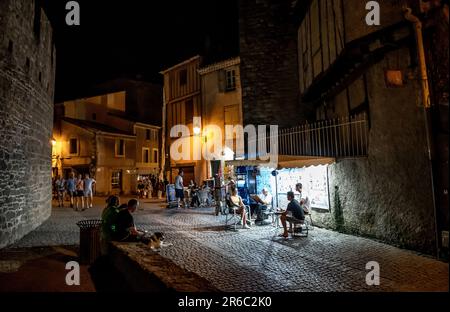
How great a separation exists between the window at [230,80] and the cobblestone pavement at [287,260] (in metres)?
11.7

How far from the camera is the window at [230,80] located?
20141 millimetres

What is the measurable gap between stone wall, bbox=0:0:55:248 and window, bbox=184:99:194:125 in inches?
435

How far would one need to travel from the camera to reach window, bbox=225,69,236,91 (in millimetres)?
20141

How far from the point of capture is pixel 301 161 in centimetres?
1005

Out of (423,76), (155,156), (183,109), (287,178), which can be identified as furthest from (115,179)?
(423,76)

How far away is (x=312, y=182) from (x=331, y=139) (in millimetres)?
1578

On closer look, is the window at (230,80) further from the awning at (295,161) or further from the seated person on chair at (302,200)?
the seated person on chair at (302,200)

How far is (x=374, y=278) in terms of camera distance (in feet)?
17.5

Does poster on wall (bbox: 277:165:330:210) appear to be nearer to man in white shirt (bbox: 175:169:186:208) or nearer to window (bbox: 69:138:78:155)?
man in white shirt (bbox: 175:169:186:208)

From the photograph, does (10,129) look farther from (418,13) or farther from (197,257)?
(418,13)

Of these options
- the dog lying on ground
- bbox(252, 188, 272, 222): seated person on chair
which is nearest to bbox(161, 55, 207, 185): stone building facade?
bbox(252, 188, 272, 222): seated person on chair

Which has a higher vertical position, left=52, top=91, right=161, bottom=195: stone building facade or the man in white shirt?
left=52, top=91, right=161, bottom=195: stone building facade

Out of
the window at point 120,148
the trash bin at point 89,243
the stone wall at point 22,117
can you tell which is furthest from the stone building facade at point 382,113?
the window at point 120,148
